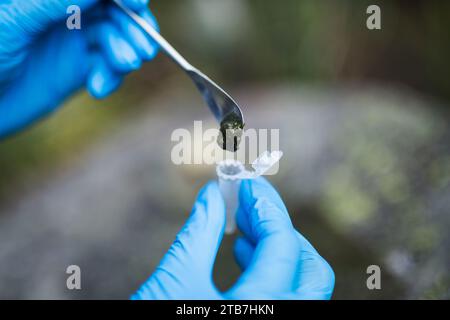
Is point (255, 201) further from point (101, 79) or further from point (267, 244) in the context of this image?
point (101, 79)

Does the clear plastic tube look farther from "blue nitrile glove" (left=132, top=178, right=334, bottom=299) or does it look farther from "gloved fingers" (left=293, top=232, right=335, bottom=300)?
"gloved fingers" (left=293, top=232, right=335, bottom=300)

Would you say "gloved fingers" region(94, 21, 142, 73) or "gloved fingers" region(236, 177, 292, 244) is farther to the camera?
"gloved fingers" region(94, 21, 142, 73)

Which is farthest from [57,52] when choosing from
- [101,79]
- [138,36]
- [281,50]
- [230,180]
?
[281,50]

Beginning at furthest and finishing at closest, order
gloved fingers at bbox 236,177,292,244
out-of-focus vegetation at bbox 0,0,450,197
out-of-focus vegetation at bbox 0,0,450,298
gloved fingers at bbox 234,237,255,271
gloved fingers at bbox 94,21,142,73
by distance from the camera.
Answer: out-of-focus vegetation at bbox 0,0,450,197 < out-of-focus vegetation at bbox 0,0,450,298 < gloved fingers at bbox 94,21,142,73 < gloved fingers at bbox 234,237,255,271 < gloved fingers at bbox 236,177,292,244

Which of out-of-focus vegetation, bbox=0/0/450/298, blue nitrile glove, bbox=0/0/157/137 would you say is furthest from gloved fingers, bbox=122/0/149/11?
out-of-focus vegetation, bbox=0/0/450/298

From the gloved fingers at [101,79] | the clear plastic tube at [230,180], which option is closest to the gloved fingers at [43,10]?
the gloved fingers at [101,79]

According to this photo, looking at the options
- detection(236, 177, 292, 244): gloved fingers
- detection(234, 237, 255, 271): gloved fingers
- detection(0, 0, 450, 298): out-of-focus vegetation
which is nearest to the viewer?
detection(236, 177, 292, 244): gloved fingers

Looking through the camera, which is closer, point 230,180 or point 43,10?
point 230,180
